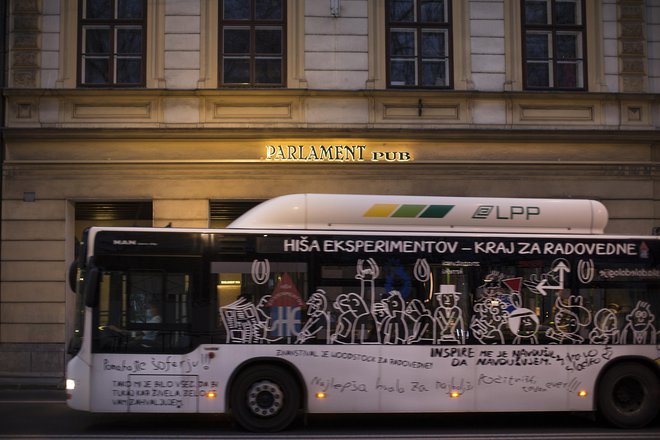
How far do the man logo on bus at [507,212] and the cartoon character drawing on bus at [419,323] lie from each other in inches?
59.4

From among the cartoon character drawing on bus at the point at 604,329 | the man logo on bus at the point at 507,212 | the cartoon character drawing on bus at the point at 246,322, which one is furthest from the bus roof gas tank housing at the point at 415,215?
the cartoon character drawing on bus at the point at 604,329

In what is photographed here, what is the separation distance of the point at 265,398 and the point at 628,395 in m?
4.95

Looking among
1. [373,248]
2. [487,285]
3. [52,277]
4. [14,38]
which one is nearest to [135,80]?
[14,38]

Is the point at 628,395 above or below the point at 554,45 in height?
below

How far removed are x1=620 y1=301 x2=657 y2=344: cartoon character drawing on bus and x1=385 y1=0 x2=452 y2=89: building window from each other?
757 centimetres

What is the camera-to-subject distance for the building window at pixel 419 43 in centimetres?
1617

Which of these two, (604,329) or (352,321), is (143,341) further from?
(604,329)

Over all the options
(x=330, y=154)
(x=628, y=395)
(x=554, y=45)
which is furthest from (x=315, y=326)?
(x=554, y=45)

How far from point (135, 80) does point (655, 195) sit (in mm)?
11569

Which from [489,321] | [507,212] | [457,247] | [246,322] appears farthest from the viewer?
[507,212]

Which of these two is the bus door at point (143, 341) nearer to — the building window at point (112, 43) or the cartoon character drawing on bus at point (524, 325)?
the cartoon character drawing on bus at point (524, 325)

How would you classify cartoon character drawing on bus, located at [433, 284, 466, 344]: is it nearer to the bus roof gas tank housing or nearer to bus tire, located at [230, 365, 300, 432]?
the bus roof gas tank housing

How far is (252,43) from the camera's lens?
16047 millimetres

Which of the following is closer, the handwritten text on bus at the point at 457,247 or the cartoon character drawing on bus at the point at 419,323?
the cartoon character drawing on bus at the point at 419,323
